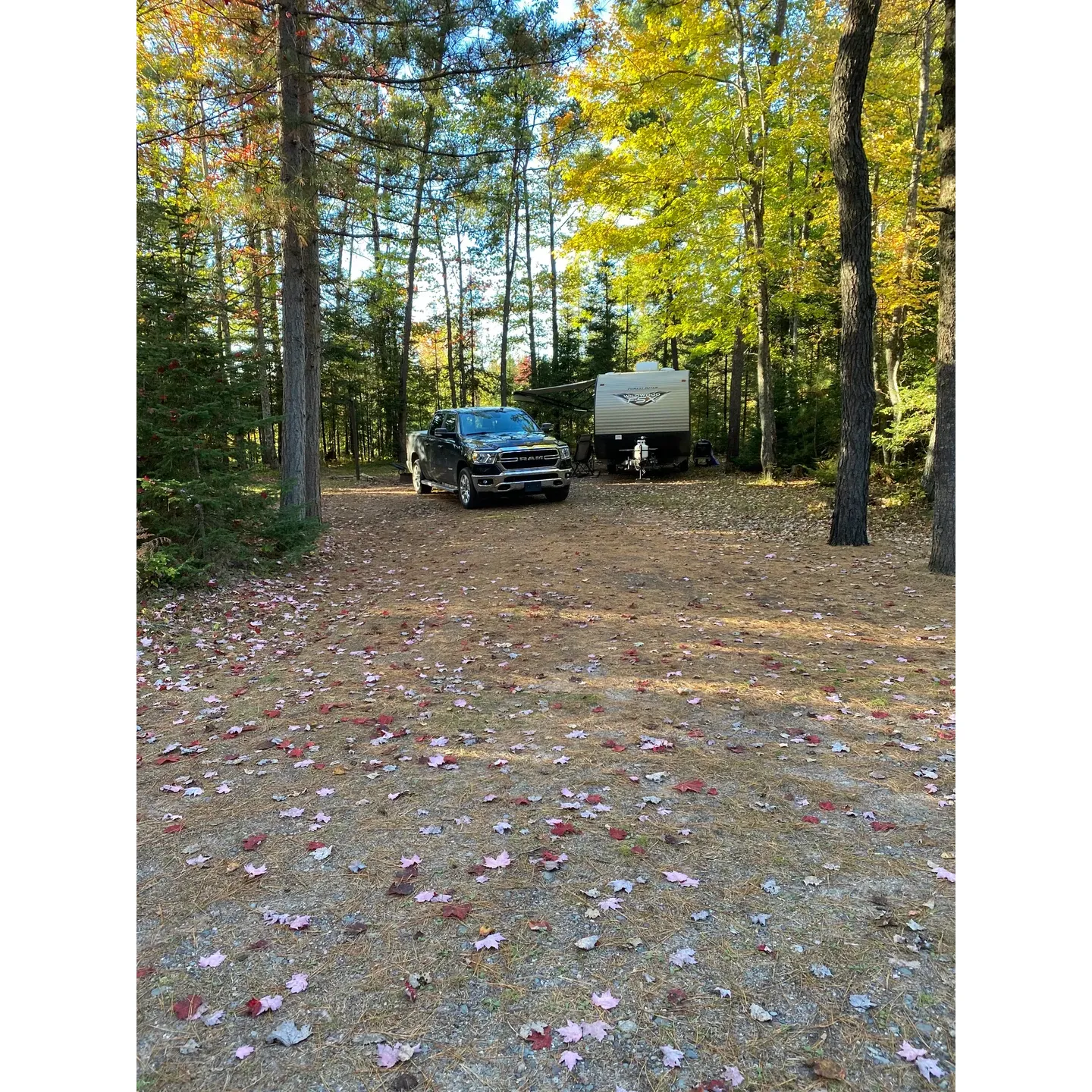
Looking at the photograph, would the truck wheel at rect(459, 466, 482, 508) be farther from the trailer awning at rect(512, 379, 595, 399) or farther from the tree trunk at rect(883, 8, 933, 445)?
the trailer awning at rect(512, 379, 595, 399)

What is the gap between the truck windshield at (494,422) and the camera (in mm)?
12797

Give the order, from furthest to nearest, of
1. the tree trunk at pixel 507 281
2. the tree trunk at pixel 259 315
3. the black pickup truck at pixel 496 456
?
the tree trunk at pixel 507 281
the tree trunk at pixel 259 315
the black pickup truck at pixel 496 456

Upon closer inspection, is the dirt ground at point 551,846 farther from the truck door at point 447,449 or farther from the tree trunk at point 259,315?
the tree trunk at point 259,315

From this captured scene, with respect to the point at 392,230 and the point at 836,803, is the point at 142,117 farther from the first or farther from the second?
the point at 392,230

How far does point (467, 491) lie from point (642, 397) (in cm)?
610

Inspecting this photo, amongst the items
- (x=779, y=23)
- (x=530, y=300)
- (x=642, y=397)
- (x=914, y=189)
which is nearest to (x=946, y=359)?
(x=914, y=189)

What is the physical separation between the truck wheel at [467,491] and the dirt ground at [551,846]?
6228 mm

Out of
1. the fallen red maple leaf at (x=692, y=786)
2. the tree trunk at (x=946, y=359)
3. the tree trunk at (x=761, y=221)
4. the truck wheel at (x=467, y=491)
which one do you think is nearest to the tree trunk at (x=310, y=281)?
the truck wheel at (x=467, y=491)

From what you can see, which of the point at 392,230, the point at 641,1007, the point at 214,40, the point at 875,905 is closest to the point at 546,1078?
the point at 641,1007

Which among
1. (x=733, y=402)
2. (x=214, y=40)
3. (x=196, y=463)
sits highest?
(x=214, y=40)

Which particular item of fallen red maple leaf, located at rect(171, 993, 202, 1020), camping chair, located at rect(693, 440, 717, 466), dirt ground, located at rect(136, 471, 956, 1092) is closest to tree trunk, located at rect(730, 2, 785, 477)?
camping chair, located at rect(693, 440, 717, 466)

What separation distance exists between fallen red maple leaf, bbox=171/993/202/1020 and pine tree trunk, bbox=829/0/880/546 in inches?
331

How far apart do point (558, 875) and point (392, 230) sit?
25.5 m

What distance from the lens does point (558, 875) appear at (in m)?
2.55
